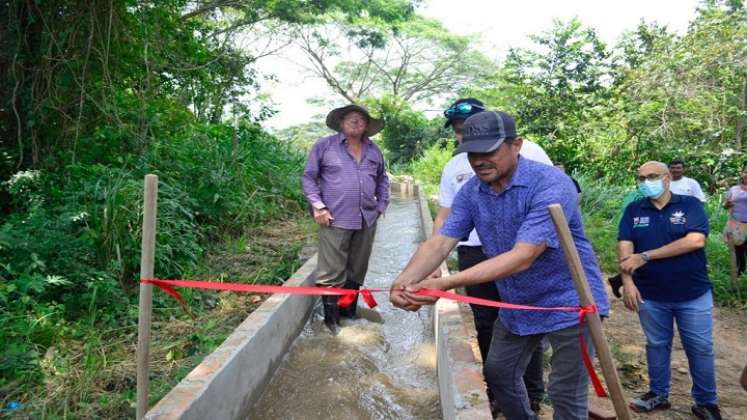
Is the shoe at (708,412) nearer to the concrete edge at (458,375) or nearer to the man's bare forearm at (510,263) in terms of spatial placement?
the concrete edge at (458,375)

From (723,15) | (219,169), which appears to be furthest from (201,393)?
(723,15)

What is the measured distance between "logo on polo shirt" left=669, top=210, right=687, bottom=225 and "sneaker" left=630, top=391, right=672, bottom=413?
3.98 feet

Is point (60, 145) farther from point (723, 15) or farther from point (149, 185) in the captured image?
point (723, 15)

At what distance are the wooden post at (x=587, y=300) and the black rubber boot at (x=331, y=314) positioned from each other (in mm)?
2651

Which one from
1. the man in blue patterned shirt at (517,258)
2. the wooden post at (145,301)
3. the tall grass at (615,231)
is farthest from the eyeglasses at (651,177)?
the tall grass at (615,231)

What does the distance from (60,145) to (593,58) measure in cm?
1282

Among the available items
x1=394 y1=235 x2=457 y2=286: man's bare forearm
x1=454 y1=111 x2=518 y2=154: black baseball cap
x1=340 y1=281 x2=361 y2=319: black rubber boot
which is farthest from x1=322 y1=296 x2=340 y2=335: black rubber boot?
x1=454 y1=111 x2=518 y2=154: black baseball cap

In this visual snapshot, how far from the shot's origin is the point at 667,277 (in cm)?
345

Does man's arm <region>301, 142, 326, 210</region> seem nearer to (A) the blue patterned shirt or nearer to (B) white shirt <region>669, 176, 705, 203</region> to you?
(A) the blue patterned shirt

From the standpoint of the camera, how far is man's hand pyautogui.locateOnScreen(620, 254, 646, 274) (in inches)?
136

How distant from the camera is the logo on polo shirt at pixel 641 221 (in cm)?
359

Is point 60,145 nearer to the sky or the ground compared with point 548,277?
nearer to the sky

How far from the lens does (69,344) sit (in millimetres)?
3666

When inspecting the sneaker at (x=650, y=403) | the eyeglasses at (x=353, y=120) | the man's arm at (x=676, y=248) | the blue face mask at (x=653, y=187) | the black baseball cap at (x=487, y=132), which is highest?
the eyeglasses at (x=353, y=120)
